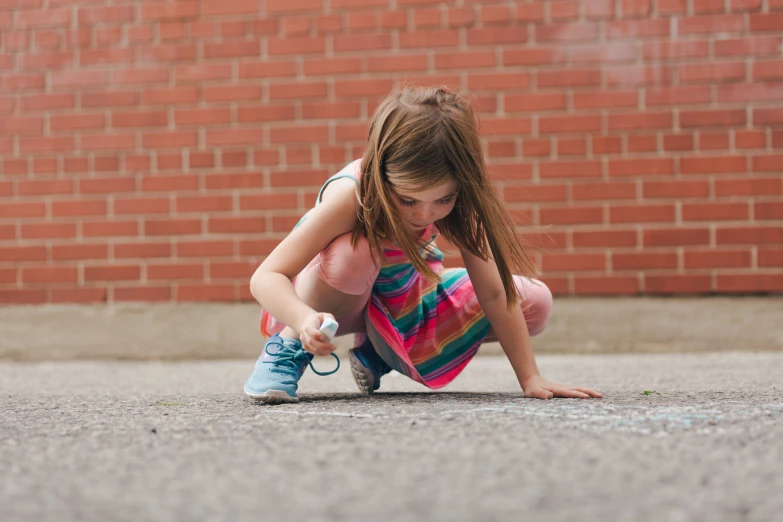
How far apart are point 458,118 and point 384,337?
1.87 ft

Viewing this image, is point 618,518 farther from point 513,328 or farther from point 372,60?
point 372,60

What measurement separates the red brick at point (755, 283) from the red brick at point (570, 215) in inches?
23.6

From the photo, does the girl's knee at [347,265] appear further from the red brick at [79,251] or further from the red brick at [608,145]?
the red brick at [79,251]

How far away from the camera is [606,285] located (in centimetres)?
365

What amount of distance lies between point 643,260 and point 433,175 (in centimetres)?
207

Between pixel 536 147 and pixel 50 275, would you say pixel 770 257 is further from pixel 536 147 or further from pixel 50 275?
pixel 50 275

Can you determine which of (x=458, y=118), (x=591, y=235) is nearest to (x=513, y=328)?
(x=458, y=118)

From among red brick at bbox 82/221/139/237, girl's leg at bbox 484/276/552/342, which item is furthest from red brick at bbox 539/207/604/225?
red brick at bbox 82/221/139/237

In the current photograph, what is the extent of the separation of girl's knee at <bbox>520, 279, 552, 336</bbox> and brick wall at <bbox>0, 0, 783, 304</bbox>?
1399mm

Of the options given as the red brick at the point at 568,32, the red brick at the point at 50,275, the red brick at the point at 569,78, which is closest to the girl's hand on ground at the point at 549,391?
the red brick at the point at 569,78

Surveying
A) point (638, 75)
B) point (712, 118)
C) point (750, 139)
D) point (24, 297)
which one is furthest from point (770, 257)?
A: point (24, 297)

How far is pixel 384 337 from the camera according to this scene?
210 centimetres

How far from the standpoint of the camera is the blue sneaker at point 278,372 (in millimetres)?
1901

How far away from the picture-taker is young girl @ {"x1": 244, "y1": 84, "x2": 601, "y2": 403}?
6.01 ft
